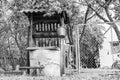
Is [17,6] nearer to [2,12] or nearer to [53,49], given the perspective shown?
[2,12]

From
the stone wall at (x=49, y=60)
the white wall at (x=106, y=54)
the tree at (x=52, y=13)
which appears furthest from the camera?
the white wall at (x=106, y=54)

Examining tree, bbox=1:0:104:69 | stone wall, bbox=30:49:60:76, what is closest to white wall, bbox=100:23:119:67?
tree, bbox=1:0:104:69

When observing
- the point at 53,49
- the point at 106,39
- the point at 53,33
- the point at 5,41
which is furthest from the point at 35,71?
the point at 106,39

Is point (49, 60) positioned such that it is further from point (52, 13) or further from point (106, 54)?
point (106, 54)

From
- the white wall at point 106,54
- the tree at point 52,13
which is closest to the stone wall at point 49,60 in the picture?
the tree at point 52,13

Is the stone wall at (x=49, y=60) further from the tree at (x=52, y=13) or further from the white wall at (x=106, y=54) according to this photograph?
the white wall at (x=106, y=54)

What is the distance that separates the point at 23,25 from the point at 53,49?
7909mm

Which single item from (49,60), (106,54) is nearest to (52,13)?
(49,60)

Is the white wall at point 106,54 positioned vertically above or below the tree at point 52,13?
below

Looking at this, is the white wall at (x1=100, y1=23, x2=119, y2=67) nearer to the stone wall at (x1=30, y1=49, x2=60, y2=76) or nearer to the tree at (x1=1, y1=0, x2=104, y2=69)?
the tree at (x1=1, y1=0, x2=104, y2=69)

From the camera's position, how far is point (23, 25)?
48.5 feet

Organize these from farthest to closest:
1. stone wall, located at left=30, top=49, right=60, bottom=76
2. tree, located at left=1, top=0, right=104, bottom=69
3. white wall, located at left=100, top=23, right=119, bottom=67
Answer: white wall, located at left=100, top=23, right=119, bottom=67 → tree, located at left=1, top=0, right=104, bottom=69 → stone wall, located at left=30, top=49, right=60, bottom=76

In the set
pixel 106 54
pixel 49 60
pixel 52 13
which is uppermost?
pixel 52 13

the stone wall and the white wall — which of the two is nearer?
the stone wall
